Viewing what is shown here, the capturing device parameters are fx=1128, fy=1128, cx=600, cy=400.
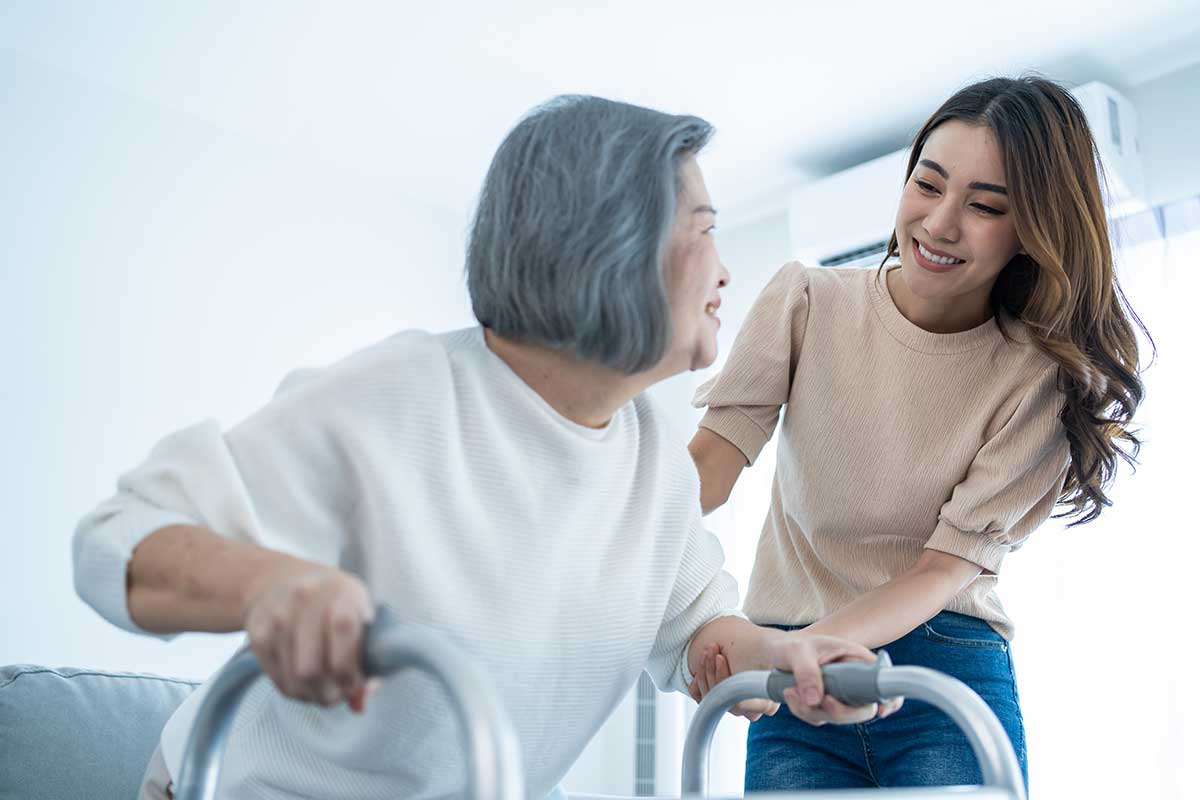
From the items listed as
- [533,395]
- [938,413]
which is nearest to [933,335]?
[938,413]

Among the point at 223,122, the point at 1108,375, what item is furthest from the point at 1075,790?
the point at 223,122

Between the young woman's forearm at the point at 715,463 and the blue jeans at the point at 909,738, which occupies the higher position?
the young woman's forearm at the point at 715,463

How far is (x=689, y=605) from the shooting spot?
1202mm

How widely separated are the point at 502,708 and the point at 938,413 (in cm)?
108

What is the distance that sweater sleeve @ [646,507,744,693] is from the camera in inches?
47.2

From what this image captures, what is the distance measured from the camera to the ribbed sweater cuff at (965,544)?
4.76ft

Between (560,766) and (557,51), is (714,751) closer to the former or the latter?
(557,51)

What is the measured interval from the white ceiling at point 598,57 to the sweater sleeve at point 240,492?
2.54m

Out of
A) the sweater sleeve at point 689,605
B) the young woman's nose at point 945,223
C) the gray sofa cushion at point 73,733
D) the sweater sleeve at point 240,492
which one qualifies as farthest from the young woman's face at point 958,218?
the gray sofa cushion at point 73,733

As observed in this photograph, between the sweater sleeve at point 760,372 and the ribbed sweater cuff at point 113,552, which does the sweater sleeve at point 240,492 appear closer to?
the ribbed sweater cuff at point 113,552

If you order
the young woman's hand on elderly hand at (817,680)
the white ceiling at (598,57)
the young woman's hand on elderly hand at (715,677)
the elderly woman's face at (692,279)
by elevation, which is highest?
the white ceiling at (598,57)

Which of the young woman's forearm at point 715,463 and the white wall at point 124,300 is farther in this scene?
the white wall at point 124,300

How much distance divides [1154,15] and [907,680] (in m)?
2.85

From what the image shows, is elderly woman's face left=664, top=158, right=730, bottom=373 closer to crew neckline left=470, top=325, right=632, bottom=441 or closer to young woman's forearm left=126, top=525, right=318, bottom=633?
crew neckline left=470, top=325, right=632, bottom=441
